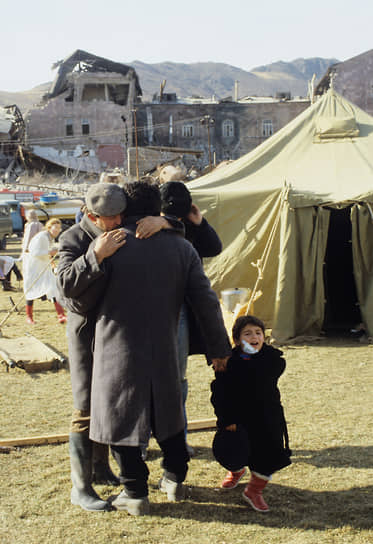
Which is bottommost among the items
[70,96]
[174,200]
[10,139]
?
[174,200]

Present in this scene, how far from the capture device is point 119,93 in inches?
1743

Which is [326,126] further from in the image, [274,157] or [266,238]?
[266,238]

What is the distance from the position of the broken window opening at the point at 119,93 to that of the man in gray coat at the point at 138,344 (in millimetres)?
42529

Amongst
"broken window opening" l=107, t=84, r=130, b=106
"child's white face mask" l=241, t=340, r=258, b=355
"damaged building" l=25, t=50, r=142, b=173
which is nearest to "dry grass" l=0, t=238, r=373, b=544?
"child's white face mask" l=241, t=340, r=258, b=355

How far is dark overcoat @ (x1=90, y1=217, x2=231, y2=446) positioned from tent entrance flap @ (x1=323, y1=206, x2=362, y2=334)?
663cm

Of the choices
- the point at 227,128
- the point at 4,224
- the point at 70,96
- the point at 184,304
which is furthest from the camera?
the point at 70,96

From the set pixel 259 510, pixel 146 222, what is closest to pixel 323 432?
pixel 259 510

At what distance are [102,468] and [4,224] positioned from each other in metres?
19.2

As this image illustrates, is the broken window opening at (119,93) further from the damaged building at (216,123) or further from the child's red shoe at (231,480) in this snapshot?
the child's red shoe at (231,480)

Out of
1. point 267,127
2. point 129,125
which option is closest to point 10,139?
point 129,125

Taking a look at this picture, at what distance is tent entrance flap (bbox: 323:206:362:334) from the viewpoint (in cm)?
960

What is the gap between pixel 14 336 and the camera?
8.44 m

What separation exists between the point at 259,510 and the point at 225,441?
423 mm

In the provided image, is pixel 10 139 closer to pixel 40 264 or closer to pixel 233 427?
pixel 40 264
